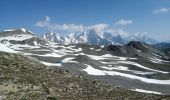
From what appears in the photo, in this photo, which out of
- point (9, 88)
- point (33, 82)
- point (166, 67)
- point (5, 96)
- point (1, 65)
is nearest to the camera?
point (5, 96)

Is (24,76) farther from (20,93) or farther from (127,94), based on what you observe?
(127,94)

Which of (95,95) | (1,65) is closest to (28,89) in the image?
(95,95)

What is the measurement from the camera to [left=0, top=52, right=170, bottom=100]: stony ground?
3166 cm

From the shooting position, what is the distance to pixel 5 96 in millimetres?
30094

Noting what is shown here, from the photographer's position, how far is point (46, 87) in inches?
1366

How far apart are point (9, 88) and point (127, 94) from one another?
13497 mm

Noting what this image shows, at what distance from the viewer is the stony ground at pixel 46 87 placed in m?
31.7

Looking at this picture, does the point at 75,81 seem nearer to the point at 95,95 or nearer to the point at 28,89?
the point at 95,95

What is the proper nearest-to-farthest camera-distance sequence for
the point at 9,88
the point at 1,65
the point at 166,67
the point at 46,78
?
the point at 9,88 → the point at 46,78 → the point at 1,65 → the point at 166,67

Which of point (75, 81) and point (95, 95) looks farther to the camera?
point (75, 81)

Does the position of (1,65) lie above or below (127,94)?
above

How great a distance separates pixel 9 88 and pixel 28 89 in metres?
1.96

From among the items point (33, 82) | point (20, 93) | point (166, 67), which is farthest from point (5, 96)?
point (166, 67)

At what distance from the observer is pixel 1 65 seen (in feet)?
138
